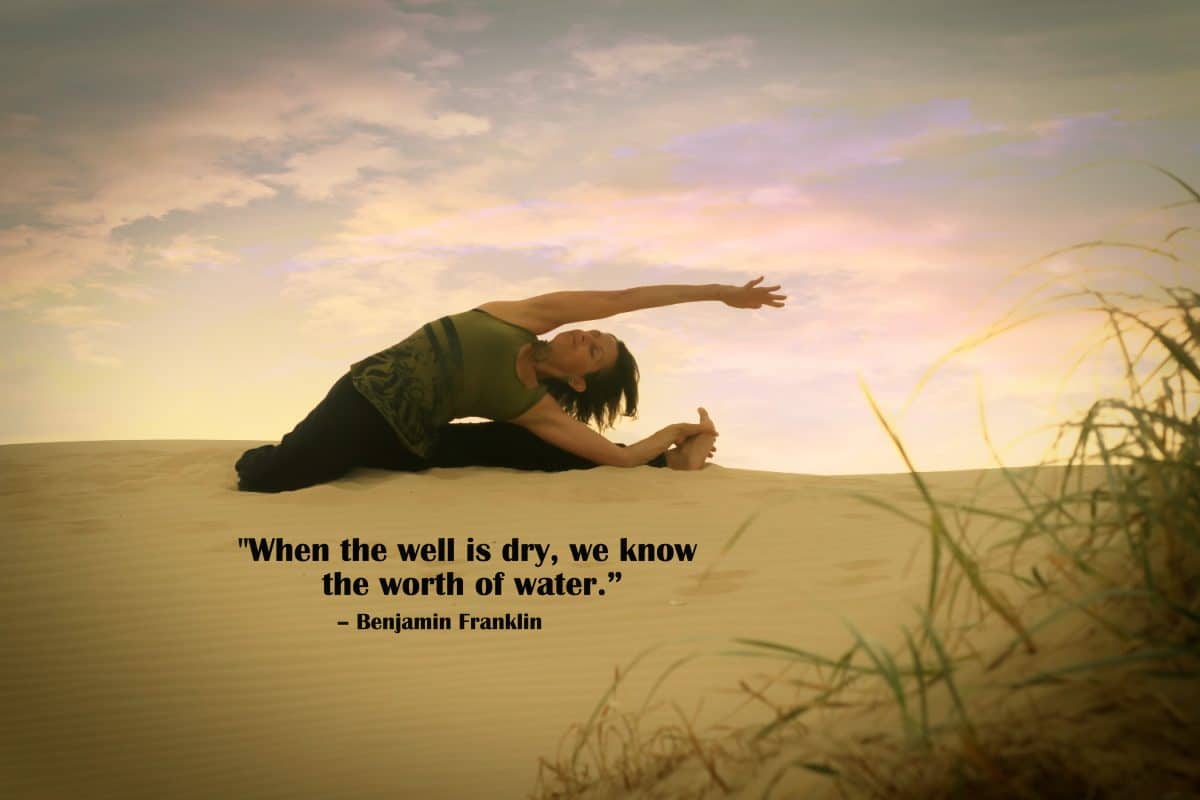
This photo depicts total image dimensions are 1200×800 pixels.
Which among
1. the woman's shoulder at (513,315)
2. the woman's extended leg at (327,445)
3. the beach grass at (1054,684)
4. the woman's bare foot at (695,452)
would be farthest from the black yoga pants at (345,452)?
the beach grass at (1054,684)

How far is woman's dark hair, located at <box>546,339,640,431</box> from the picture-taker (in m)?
6.80

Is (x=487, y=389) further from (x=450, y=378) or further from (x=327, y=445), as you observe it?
(x=327, y=445)

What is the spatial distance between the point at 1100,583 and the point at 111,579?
4.76 meters

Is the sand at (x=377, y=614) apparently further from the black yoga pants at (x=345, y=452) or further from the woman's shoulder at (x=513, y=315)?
the woman's shoulder at (x=513, y=315)

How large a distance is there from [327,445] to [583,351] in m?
1.81

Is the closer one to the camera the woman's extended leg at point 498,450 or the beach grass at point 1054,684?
the beach grass at point 1054,684

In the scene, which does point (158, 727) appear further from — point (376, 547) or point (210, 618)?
point (376, 547)

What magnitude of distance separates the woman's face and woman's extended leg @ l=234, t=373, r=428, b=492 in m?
1.24

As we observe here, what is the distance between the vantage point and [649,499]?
6.07 metres

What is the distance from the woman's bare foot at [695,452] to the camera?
23.1ft

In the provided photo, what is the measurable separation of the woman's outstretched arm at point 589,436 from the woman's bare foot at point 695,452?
0.18 feet

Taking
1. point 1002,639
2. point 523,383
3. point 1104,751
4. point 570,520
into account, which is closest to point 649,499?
point 570,520

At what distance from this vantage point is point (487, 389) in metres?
6.23

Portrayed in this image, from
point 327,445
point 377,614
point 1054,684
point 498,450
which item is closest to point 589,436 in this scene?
point 498,450
